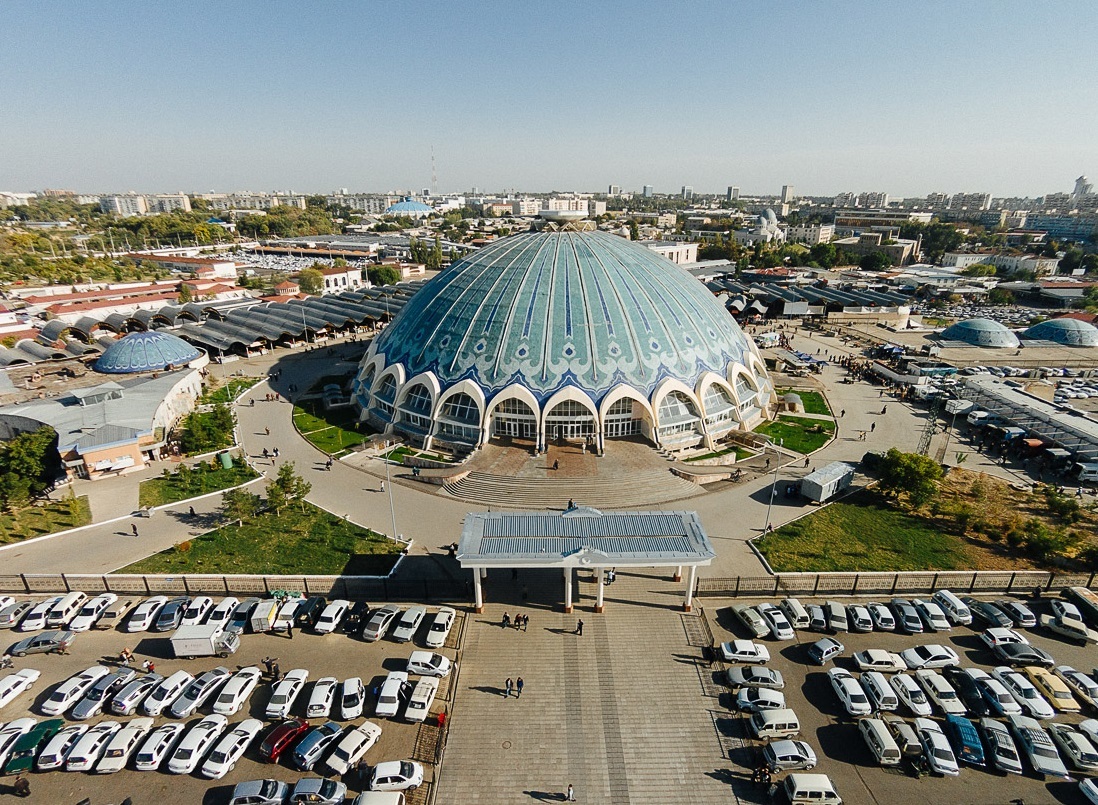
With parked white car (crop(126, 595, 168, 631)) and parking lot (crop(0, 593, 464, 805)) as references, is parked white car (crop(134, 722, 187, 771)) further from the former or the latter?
parked white car (crop(126, 595, 168, 631))

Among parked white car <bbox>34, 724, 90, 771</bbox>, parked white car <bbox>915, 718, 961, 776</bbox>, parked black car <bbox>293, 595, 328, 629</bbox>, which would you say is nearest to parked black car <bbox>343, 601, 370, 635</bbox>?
parked black car <bbox>293, 595, 328, 629</bbox>

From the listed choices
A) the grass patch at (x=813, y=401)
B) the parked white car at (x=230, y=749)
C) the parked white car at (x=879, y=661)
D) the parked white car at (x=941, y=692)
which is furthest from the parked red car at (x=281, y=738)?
the grass patch at (x=813, y=401)

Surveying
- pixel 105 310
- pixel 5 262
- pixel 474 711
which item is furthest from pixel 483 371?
pixel 5 262

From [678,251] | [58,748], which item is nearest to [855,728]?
[58,748]

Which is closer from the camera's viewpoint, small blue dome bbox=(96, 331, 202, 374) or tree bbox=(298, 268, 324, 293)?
small blue dome bbox=(96, 331, 202, 374)

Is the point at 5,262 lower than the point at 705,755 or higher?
higher

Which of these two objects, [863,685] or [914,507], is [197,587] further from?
[914,507]

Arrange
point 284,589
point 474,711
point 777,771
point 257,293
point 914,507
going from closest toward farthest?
point 777,771 → point 474,711 → point 284,589 → point 914,507 → point 257,293

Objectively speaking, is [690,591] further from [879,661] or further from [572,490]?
[572,490]
